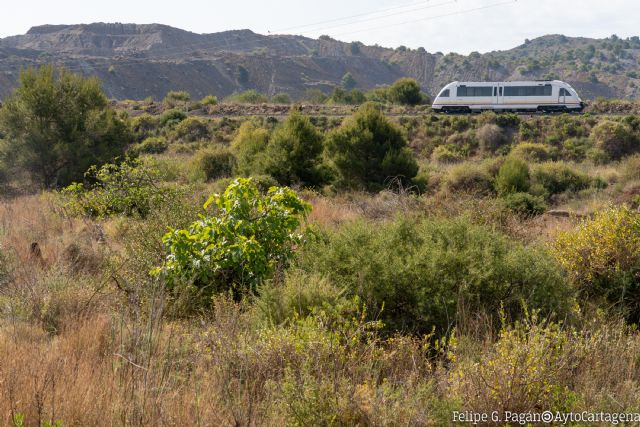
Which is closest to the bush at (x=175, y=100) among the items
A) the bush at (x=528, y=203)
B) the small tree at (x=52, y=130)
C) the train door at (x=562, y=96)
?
the small tree at (x=52, y=130)

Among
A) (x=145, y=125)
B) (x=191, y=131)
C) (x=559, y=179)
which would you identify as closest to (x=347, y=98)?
(x=191, y=131)

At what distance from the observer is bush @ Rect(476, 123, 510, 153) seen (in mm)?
36219

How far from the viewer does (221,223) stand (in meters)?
6.38

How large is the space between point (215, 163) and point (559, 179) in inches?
614

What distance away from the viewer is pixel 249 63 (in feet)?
341

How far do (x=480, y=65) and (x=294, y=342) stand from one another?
130m

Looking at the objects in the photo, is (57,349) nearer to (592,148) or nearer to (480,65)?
(592,148)

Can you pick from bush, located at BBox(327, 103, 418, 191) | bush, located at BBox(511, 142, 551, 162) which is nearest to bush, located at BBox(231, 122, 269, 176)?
bush, located at BBox(327, 103, 418, 191)

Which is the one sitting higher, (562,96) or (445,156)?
(562,96)

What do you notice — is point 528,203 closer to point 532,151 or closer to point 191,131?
point 532,151

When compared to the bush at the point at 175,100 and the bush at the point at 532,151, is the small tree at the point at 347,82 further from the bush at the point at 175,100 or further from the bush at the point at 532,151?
the bush at the point at 532,151

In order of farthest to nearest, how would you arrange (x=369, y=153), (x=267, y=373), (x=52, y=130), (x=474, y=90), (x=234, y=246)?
(x=474, y=90)
(x=369, y=153)
(x=52, y=130)
(x=234, y=246)
(x=267, y=373)

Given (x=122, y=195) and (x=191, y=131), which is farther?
(x=191, y=131)

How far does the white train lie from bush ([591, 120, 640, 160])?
5155 mm
